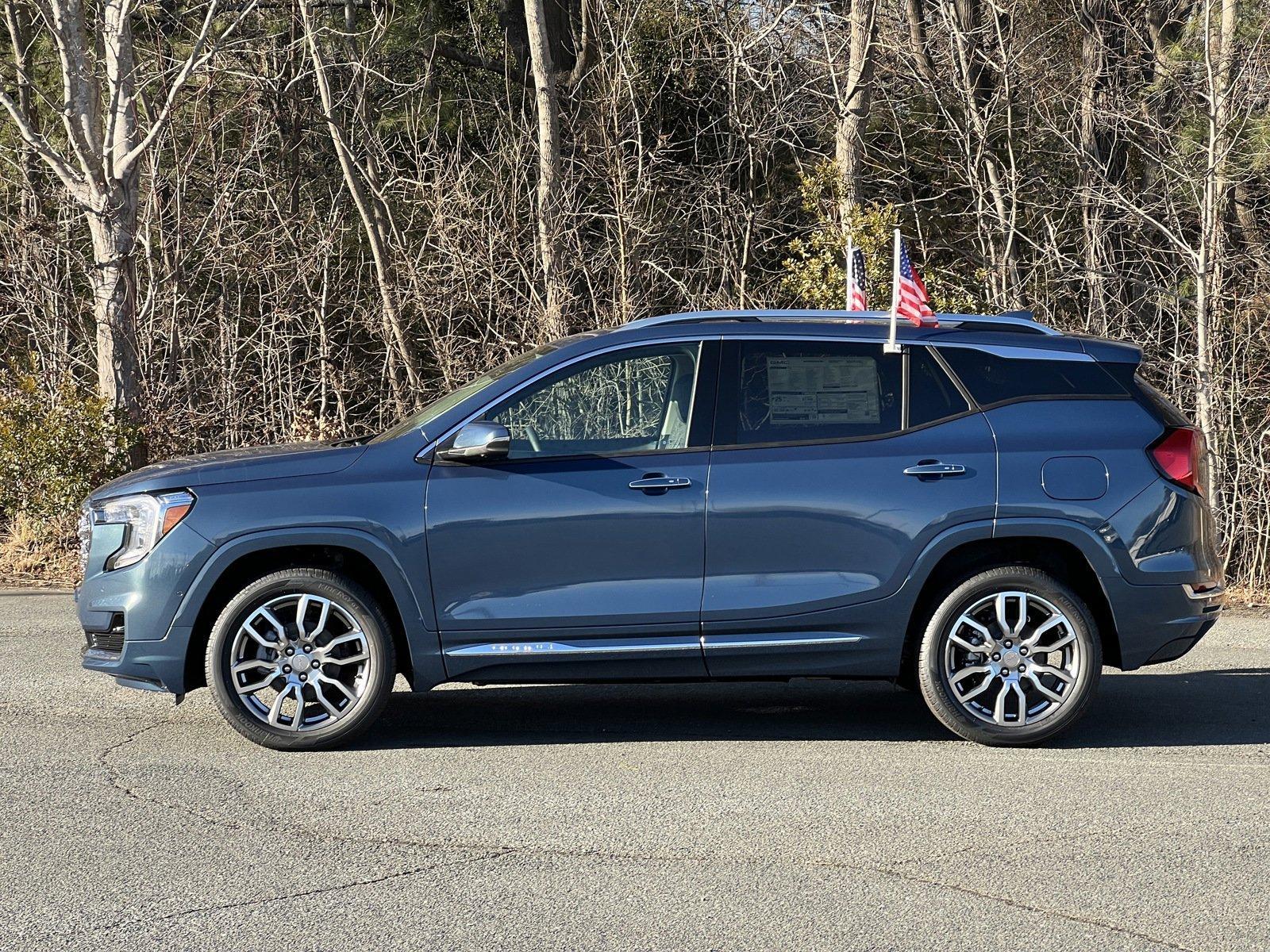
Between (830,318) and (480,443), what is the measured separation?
70.6 inches

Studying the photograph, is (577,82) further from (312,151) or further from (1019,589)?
(1019,589)

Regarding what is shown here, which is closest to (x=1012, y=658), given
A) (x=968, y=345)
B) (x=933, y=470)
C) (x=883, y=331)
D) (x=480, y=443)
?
(x=933, y=470)

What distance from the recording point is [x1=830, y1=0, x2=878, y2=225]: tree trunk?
49.4 ft

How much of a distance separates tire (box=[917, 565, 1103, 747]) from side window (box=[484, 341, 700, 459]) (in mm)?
1439

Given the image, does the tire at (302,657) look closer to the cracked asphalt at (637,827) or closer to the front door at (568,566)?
the cracked asphalt at (637,827)

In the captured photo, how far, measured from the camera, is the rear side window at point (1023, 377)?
6504 mm

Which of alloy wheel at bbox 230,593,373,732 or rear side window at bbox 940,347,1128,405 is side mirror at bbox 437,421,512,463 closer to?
alloy wheel at bbox 230,593,373,732

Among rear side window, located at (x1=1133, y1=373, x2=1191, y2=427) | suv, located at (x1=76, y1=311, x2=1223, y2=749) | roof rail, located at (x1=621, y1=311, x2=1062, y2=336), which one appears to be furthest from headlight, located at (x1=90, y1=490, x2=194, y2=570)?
rear side window, located at (x1=1133, y1=373, x2=1191, y2=427)

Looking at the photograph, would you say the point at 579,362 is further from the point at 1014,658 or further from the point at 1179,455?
the point at 1179,455

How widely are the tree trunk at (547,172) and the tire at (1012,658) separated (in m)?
8.57

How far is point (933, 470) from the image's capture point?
6.34 metres

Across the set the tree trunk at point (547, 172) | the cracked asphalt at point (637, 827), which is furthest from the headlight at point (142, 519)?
the tree trunk at point (547, 172)

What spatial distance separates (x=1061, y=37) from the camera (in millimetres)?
15445

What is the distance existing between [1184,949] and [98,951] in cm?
308
